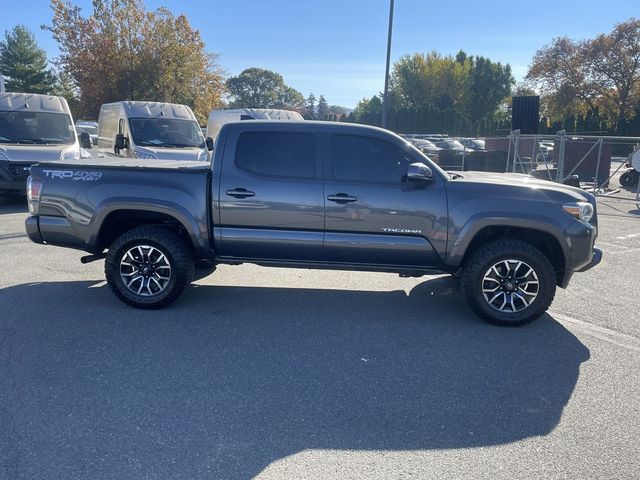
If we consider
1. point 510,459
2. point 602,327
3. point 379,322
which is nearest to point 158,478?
point 510,459

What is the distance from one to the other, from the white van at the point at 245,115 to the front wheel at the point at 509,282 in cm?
936

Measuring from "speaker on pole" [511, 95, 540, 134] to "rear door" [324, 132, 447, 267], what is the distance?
15905 mm

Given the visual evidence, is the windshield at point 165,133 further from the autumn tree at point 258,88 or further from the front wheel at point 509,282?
the autumn tree at point 258,88

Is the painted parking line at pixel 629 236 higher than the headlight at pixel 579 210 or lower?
lower

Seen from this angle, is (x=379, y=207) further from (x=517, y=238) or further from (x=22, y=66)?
(x=22, y=66)

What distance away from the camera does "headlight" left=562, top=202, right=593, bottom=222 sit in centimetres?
505

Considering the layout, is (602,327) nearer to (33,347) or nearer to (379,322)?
(379,322)

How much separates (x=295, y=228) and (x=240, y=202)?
1.96ft

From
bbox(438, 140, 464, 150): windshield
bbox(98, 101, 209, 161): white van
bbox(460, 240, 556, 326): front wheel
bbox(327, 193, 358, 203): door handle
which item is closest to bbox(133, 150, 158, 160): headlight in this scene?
bbox(98, 101, 209, 161): white van

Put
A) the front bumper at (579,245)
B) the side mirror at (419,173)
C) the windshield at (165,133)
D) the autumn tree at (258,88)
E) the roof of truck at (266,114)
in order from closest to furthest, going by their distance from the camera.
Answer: the side mirror at (419,173) → the front bumper at (579,245) → the windshield at (165,133) → the roof of truck at (266,114) → the autumn tree at (258,88)

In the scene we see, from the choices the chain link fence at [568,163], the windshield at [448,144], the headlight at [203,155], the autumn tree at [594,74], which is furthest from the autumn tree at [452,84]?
the headlight at [203,155]

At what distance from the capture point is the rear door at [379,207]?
5.13 metres

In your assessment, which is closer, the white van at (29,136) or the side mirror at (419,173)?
the side mirror at (419,173)

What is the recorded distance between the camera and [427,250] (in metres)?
5.19
